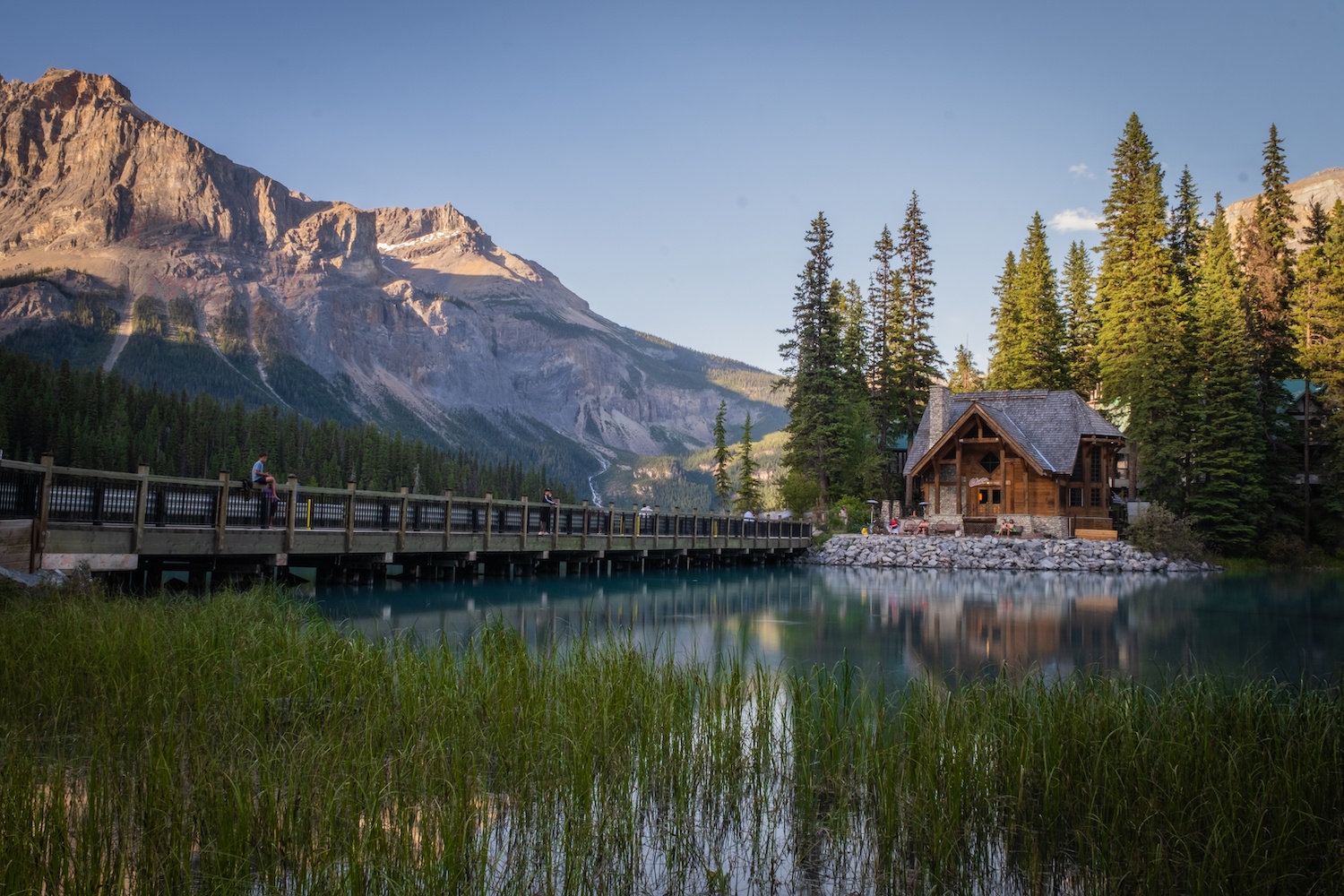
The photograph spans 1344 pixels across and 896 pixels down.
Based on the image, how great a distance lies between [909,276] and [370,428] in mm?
76099

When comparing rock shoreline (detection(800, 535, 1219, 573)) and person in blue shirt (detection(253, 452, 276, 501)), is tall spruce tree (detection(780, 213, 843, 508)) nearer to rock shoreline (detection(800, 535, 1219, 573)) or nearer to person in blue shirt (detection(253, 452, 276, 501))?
rock shoreline (detection(800, 535, 1219, 573))

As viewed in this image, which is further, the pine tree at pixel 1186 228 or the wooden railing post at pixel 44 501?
the pine tree at pixel 1186 228

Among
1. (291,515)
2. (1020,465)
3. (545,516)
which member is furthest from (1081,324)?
(291,515)

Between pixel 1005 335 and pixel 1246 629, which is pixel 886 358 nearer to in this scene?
pixel 1005 335

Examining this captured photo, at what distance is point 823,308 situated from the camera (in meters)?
53.5

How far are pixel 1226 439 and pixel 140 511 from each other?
4753 centimetres

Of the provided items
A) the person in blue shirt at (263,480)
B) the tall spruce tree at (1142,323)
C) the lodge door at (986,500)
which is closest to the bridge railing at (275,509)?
the person in blue shirt at (263,480)

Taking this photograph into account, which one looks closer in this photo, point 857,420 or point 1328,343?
point 1328,343

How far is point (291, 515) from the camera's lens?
19906 mm

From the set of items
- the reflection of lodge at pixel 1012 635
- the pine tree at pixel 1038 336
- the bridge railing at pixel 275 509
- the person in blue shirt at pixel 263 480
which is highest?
the pine tree at pixel 1038 336

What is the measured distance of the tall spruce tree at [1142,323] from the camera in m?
45.8

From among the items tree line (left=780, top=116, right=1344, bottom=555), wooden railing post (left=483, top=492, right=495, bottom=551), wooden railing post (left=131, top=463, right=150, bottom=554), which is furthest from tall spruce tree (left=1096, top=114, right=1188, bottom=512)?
wooden railing post (left=131, top=463, right=150, bottom=554)

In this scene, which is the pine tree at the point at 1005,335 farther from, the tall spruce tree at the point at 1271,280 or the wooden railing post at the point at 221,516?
the wooden railing post at the point at 221,516

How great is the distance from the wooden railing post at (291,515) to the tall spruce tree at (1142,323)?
41.2m
